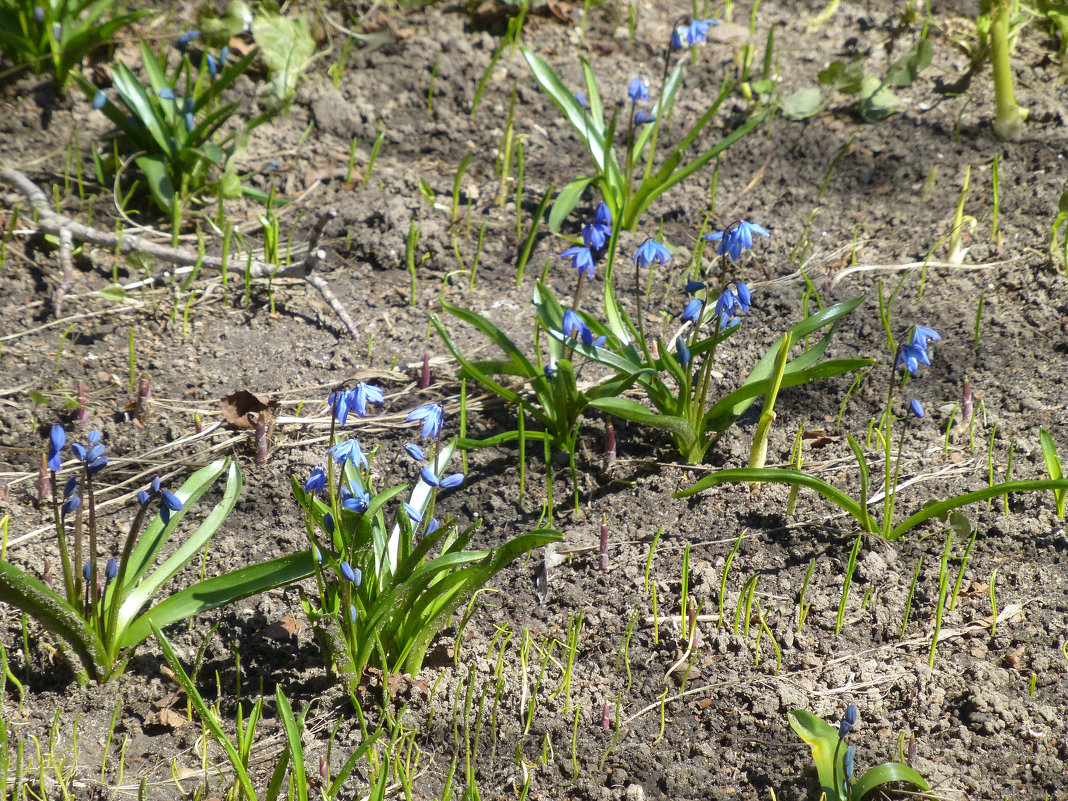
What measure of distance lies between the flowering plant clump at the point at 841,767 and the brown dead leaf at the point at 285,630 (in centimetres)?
122

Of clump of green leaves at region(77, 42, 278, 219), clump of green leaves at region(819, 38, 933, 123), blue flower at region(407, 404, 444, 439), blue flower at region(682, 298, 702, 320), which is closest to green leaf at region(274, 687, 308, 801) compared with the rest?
blue flower at region(407, 404, 444, 439)

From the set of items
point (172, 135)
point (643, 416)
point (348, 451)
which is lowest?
point (643, 416)

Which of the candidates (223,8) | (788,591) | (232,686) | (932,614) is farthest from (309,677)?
(223,8)

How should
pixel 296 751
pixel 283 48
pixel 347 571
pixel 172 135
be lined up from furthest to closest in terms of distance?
pixel 283 48 → pixel 172 135 → pixel 347 571 → pixel 296 751

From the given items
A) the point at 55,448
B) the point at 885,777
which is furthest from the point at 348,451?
the point at 885,777

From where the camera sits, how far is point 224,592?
2131mm

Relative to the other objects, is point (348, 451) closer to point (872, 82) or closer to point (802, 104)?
point (802, 104)

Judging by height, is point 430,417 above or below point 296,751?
above

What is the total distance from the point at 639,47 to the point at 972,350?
2.38m

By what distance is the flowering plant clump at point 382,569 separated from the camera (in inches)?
77.5

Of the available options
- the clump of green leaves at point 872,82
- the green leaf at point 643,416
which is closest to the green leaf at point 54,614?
the green leaf at point 643,416

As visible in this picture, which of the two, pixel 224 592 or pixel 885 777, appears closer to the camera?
pixel 885 777

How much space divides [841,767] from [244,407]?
1.99 meters

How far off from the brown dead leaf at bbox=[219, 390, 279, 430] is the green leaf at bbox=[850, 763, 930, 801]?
1921 mm
